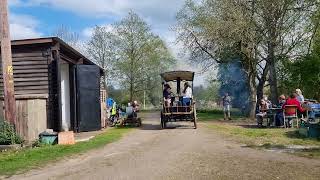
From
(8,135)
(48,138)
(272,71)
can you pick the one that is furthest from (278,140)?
(272,71)

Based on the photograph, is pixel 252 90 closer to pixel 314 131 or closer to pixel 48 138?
pixel 314 131

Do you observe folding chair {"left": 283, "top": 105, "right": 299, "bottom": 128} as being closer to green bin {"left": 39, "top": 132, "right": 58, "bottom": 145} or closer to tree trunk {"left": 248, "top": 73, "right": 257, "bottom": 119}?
green bin {"left": 39, "top": 132, "right": 58, "bottom": 145}

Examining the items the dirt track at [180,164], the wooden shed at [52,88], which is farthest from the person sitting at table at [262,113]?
the dirt track at [180,164]

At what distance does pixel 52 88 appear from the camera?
757 inches

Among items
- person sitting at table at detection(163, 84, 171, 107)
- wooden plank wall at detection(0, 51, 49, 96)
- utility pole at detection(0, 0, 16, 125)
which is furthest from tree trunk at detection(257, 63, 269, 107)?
utility pole at detection(0, 0, 16, 125)

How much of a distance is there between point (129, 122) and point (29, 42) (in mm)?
6741

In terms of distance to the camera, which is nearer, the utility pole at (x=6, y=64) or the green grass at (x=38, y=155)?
the green grass at (x=38, y=155)

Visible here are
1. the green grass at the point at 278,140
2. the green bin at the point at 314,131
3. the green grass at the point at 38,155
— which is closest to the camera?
the green grass at the point at 38,155

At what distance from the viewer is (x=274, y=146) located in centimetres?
1412

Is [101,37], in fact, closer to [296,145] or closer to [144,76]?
[144,76]

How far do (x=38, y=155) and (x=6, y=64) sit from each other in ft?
14.1

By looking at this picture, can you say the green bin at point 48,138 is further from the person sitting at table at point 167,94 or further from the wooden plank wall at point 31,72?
the person sitting at table at point 167,94

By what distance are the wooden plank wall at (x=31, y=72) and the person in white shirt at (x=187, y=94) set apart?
18.4ft

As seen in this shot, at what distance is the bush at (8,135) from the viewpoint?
15820mm
